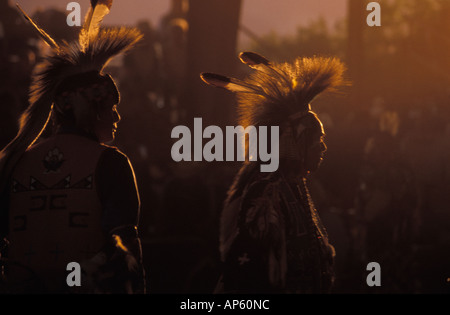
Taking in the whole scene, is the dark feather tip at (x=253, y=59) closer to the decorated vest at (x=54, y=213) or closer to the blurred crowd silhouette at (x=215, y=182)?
the blurred crowd silhouette at (x=215, y=182)

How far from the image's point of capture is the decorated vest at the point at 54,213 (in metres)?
3.28

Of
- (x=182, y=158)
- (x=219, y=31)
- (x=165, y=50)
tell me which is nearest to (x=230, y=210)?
(x=182, y=158)

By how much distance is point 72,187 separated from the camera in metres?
3.30

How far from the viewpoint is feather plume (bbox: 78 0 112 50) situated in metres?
3.53

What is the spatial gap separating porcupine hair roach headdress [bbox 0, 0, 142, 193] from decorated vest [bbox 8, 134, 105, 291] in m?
0.20

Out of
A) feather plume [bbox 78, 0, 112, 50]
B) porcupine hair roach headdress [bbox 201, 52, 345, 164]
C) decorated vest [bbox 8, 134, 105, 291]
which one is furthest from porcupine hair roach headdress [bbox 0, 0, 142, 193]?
porcupine hair roach headdress [bbox 201, 52, 345, 164]

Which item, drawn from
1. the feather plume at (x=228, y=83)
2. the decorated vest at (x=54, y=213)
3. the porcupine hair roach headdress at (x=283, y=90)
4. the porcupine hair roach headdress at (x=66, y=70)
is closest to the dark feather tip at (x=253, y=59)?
the porcupine hair roach headdress at (x=283, y=90)

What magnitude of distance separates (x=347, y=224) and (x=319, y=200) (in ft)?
1.62

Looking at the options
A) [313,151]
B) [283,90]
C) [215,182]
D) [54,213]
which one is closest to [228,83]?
[283,90]

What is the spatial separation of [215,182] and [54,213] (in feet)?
12.2

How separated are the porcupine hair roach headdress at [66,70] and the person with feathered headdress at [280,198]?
0.52 meters

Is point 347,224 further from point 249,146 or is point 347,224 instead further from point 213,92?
point 249,146

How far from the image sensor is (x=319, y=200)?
7625 mm

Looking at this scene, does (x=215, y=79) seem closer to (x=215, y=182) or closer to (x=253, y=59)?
(x=253, y=59)
